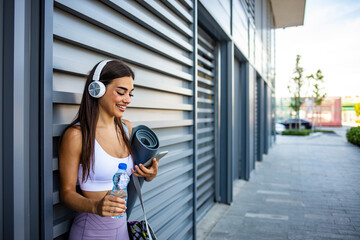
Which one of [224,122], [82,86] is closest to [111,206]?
[82,86]

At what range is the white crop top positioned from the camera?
1340 mm

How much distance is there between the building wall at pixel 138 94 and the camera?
1.19 metres

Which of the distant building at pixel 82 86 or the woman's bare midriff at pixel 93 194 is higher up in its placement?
the distant building at pixel 82 86

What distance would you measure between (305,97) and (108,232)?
26067 mm

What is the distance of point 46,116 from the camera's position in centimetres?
124

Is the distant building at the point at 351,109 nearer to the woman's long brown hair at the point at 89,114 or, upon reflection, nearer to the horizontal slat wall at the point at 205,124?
the horizontal slat wall at the point at 205,124

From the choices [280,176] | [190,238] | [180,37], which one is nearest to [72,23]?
[180,37]

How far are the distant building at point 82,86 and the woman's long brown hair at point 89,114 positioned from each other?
107mm

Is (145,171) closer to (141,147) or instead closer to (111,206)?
(141,147)

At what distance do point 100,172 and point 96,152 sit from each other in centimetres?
10

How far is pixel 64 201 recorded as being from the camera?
1274 millimetres

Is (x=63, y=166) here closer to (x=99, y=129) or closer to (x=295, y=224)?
(x=99, y=129)

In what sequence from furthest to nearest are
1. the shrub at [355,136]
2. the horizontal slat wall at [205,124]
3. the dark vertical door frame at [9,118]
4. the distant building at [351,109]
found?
the shrub at [355,136] < the distant building at [351,109] < the horizontal slat wall at [205,124] < the dark vertical door frame at [9,118]

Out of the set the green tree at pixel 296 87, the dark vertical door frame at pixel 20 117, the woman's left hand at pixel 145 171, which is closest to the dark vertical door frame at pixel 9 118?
the dark vertical door frame at pixel 20 117
